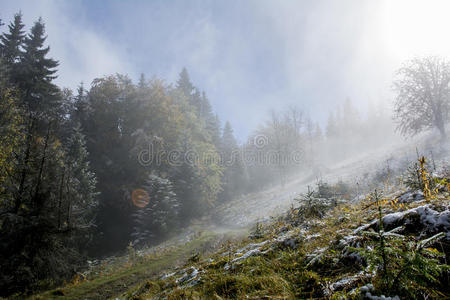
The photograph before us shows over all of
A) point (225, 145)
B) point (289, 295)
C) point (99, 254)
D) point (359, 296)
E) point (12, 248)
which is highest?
A: point (225, 145)

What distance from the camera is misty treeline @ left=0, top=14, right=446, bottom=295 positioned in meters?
8.08

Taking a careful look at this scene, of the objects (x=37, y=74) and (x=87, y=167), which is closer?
(x=87, y=167)

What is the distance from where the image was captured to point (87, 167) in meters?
18.9

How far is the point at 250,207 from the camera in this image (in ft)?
88.4

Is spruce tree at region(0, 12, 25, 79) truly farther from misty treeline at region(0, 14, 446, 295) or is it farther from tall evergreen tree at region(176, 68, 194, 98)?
tall evergreen tree at region(176, 68, 194, 98)

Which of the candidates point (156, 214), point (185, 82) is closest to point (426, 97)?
point (156, 214)

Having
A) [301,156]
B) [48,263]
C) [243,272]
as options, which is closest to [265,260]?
[243,272]

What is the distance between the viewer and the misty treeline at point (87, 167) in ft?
26.5

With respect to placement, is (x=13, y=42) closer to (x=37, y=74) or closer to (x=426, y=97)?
(x=37, y=74)

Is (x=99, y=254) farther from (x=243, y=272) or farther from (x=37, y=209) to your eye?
(x=243, y=272)

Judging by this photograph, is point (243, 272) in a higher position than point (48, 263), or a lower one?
higher

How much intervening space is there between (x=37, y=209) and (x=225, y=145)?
39236 mm

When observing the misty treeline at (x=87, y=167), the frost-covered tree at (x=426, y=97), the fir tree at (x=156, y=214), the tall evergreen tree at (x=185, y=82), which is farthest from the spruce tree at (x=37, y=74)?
the frost-covered tree at (x=426, y=97)

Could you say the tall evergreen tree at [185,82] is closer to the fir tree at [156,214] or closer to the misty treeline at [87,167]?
the misty treeline at [87,167]
